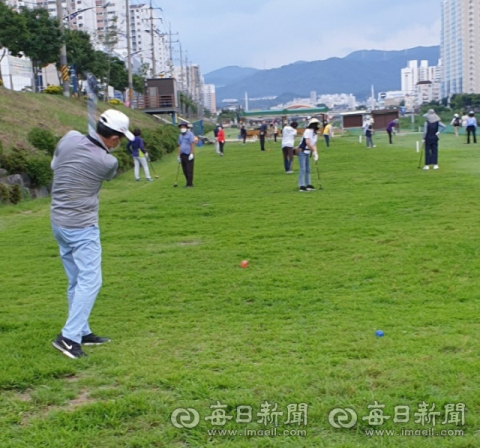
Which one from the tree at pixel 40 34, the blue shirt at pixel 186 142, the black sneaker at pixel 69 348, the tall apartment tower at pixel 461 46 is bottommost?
the black sneaker at pixel 69 348

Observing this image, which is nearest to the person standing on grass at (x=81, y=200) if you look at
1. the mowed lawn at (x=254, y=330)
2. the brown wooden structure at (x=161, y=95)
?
the mowed lawn at (x=254, y=330)

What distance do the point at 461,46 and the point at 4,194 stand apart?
154 m

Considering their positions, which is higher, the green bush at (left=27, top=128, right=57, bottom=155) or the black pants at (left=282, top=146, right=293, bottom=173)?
the green bush at (left=27, top=128, right=57, bottom=155)

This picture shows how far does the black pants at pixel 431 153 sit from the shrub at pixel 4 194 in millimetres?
11347

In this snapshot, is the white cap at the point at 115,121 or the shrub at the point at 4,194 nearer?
the white cap at the point at 115,121

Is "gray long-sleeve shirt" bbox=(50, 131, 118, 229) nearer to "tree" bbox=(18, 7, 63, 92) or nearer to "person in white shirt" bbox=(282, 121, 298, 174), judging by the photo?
"person in white shirt" bbox=(282, 121, 298, 174)

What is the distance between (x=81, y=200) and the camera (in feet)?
17.2

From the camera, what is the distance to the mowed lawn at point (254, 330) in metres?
3.90

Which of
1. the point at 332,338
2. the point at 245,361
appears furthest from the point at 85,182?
the point at 332,338

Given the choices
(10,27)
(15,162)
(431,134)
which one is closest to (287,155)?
(431,134)

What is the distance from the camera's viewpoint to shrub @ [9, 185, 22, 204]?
1581cm

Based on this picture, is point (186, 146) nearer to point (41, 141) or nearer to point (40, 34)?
point (41, 141)

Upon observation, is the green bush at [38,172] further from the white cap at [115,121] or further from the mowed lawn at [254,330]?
the white cap at [115,121]

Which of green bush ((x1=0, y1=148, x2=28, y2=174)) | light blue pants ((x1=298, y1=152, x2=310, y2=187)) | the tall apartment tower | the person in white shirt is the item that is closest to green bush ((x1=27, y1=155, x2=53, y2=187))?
green bush ((x1=0, y1=148, x2=28, y2=174))
